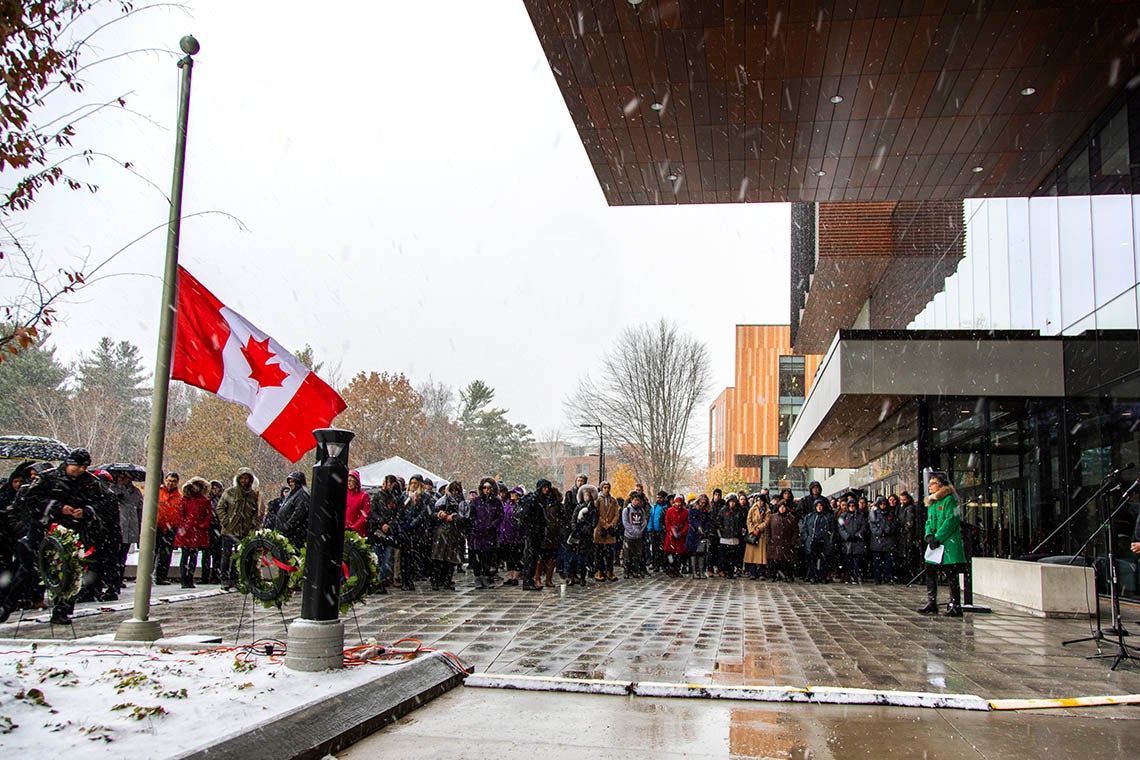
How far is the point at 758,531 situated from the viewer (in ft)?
61.4

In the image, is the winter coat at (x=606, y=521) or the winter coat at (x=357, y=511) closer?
the winter coat at (x=357, y=511)

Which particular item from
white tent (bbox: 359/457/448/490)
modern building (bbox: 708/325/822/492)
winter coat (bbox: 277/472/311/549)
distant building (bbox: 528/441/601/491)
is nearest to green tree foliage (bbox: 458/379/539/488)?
distant building (bbox: 528/441/601/491)

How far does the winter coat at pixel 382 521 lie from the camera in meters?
13.6

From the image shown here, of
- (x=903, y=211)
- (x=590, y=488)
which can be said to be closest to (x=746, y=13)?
(x=590, y=488)

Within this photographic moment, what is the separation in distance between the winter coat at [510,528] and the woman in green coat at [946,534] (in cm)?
645

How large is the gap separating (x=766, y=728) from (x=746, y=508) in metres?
14.6

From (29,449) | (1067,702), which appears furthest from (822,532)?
(29,449)

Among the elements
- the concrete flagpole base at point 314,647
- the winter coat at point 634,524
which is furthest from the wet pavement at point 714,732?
the winter coat at point 634,524

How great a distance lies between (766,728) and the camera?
531 centimetres

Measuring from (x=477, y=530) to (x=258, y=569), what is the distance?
22.4ft

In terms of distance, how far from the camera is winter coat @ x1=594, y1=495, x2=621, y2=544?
16.6m

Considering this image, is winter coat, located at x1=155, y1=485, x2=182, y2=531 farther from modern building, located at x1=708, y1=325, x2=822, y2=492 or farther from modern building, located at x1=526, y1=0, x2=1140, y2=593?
modern building, located at x1=708, y1=325, x2=822, y2=492

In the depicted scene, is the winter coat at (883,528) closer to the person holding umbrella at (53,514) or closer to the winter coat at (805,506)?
the winter coat at (805,506)

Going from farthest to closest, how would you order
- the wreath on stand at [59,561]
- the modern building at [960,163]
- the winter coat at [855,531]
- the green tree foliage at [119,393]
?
the green tree foliage at [119,393] → the winter coat at [855,531] → the modern building at [960,163] → the wreath on stand at [59,561]
